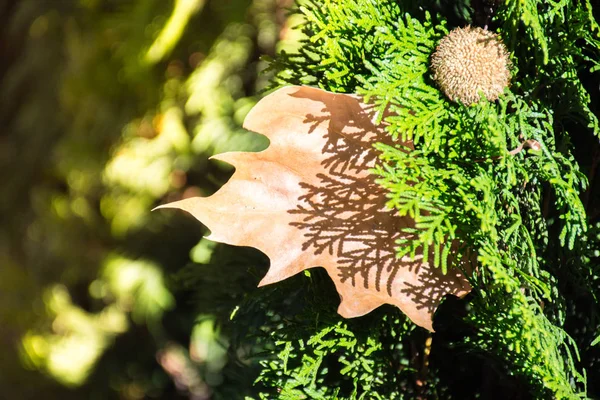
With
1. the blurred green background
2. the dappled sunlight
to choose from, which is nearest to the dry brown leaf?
the blurred green background

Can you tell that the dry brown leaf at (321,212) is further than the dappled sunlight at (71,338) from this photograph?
No

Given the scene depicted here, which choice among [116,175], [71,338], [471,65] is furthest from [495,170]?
[71,338]

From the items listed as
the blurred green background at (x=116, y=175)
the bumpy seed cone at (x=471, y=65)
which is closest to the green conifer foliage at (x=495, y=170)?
the bumpy seed cone at (x=471, y=65)

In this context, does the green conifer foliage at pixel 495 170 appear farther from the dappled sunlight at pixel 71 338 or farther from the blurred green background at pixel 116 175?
the dappled sunlight at pixel 71 338

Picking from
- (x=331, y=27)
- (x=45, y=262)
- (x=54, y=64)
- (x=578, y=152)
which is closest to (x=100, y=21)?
(x=54, y=64)

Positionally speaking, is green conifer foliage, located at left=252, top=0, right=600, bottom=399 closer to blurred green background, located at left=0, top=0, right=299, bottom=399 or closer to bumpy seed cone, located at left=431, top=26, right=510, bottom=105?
bumpy seed cone, located at left=431, top=26, right=510, bottom=105

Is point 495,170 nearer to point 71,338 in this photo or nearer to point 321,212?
point 321,212
